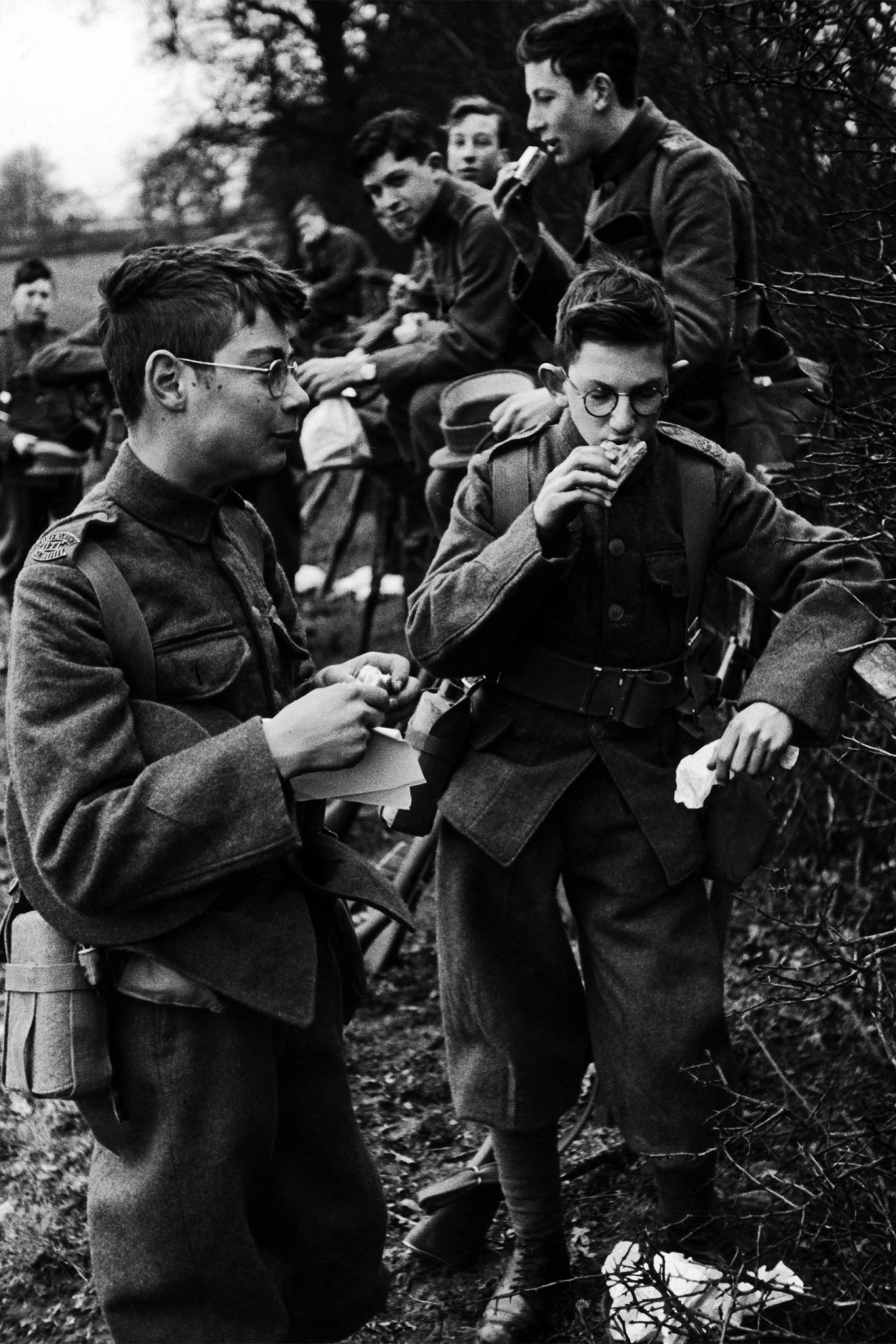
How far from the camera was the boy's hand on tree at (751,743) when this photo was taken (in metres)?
2.72

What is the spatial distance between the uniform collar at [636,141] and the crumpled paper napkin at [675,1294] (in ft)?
7.79

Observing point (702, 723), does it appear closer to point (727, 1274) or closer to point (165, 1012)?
point (727, 1274)

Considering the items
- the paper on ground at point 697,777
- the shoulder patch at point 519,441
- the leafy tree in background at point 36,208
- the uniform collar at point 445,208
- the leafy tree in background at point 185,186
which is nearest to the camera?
the paper on ground at point 697,777

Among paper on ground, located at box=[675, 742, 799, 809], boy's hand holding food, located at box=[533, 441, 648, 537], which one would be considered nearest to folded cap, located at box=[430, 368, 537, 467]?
boy's hand holding food, located at box=[533, 441, 648, 537]

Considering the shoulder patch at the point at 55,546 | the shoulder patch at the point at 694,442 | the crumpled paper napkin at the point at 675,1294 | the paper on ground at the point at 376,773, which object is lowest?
the crumpled paper napkin at the point at 675,1294

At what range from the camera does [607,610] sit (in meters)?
2.99

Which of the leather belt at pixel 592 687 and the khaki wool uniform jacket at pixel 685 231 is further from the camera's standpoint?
the khaki wool uniform jacket at pixel 685 231

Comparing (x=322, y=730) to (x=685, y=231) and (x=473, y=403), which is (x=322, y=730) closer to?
(x=685, y=231)

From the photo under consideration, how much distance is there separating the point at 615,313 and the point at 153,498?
2.83 ft

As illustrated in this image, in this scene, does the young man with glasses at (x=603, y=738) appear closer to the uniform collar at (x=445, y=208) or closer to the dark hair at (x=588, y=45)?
the dark hair at (x=588, y=45)

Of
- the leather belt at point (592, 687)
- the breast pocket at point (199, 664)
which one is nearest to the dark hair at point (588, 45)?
the leather belt at point (592, 687)

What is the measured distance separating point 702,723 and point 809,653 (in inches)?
16.8

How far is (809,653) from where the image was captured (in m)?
2.81

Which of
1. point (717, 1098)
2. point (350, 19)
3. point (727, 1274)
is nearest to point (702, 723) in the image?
point (717, 1098)
